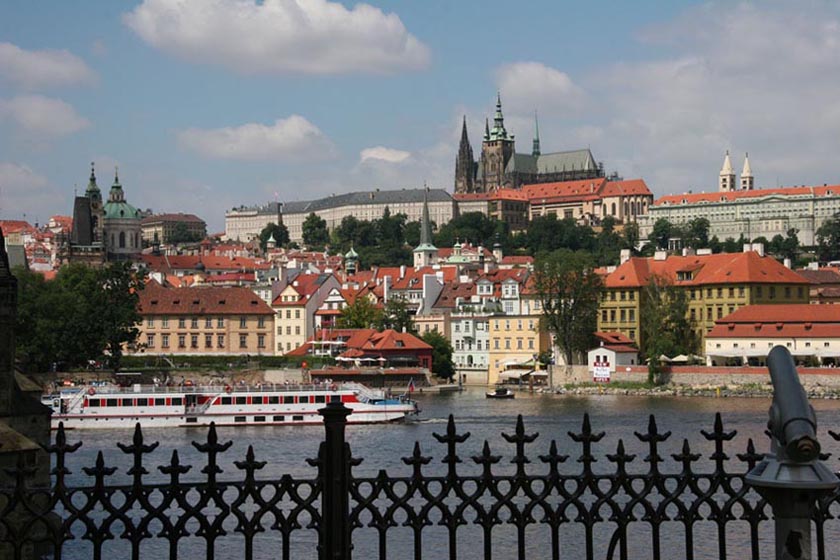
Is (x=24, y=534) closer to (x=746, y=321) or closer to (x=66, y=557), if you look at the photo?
(x=66, y=557)

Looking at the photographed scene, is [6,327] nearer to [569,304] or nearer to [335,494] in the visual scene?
[335,494]

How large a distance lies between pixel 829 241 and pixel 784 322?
10278 centimetres

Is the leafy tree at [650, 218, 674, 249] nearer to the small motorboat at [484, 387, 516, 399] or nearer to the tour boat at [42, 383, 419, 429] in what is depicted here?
the small motorboat at [484, 387, 516, 399]

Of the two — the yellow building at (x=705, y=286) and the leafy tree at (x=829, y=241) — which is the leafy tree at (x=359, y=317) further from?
the leafy tree at (x=829, y=241)

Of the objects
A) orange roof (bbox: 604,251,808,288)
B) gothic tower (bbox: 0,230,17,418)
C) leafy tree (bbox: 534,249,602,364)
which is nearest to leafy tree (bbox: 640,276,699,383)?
orange roof (bbox: 604,251,808,288)

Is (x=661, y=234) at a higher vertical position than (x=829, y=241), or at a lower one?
higher

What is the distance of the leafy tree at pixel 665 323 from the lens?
80375 millimetres

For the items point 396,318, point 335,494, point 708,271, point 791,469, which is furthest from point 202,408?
point 791,469

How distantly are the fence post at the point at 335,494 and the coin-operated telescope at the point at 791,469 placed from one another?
2.40 meters

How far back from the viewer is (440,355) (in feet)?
295

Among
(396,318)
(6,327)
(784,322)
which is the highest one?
(396,318)

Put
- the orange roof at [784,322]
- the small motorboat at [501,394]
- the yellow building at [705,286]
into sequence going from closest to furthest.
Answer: the small motorboat at [501,394]
the orange roof at [784,322]
the yellow building at [705,286]

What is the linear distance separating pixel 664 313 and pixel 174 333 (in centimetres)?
3173

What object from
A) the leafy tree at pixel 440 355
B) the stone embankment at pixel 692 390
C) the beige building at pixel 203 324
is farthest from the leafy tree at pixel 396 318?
the stone embankment at pixel 692 390
